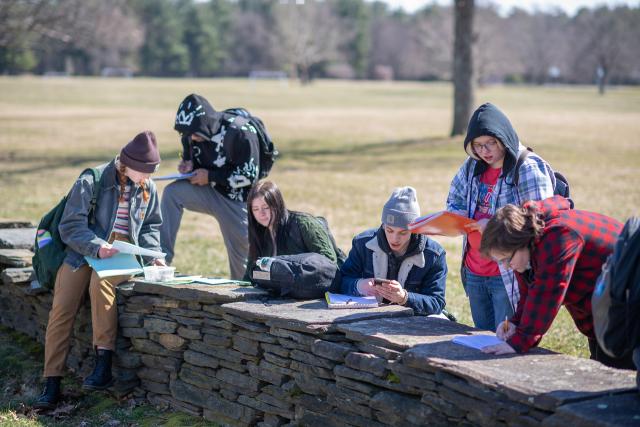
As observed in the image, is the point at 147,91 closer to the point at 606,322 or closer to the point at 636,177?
the point at 636,177

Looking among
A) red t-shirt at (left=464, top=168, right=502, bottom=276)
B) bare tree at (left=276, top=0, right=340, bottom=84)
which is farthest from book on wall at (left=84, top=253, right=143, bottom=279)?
bare tree at (left=276, top=0, right=340, bottom=84)

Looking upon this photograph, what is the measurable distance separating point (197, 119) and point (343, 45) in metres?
105

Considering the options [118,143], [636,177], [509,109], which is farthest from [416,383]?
[509,109]

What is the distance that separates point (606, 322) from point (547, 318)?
38 centimetres

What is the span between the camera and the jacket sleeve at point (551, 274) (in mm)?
3990

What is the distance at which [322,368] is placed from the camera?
482cm

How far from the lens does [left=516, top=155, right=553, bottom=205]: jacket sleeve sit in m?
4.95

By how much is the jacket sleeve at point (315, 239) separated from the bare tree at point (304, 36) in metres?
90.8

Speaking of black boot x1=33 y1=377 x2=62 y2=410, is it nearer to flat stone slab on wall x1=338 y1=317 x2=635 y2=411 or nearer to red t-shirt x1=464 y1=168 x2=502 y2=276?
flat stone slab on wall x1=338 y1=317 x2=635 y2=411

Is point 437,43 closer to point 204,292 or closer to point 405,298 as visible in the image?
point 204,292

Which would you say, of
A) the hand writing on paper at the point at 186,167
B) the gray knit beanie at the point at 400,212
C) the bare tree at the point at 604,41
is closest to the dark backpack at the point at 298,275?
the gray knit beanie at the point at 400,212

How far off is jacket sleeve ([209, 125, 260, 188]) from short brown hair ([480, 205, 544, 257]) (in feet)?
11.0

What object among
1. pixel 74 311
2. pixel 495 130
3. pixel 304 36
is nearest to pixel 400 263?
pixel 495 130

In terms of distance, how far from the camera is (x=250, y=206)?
5809 mm
